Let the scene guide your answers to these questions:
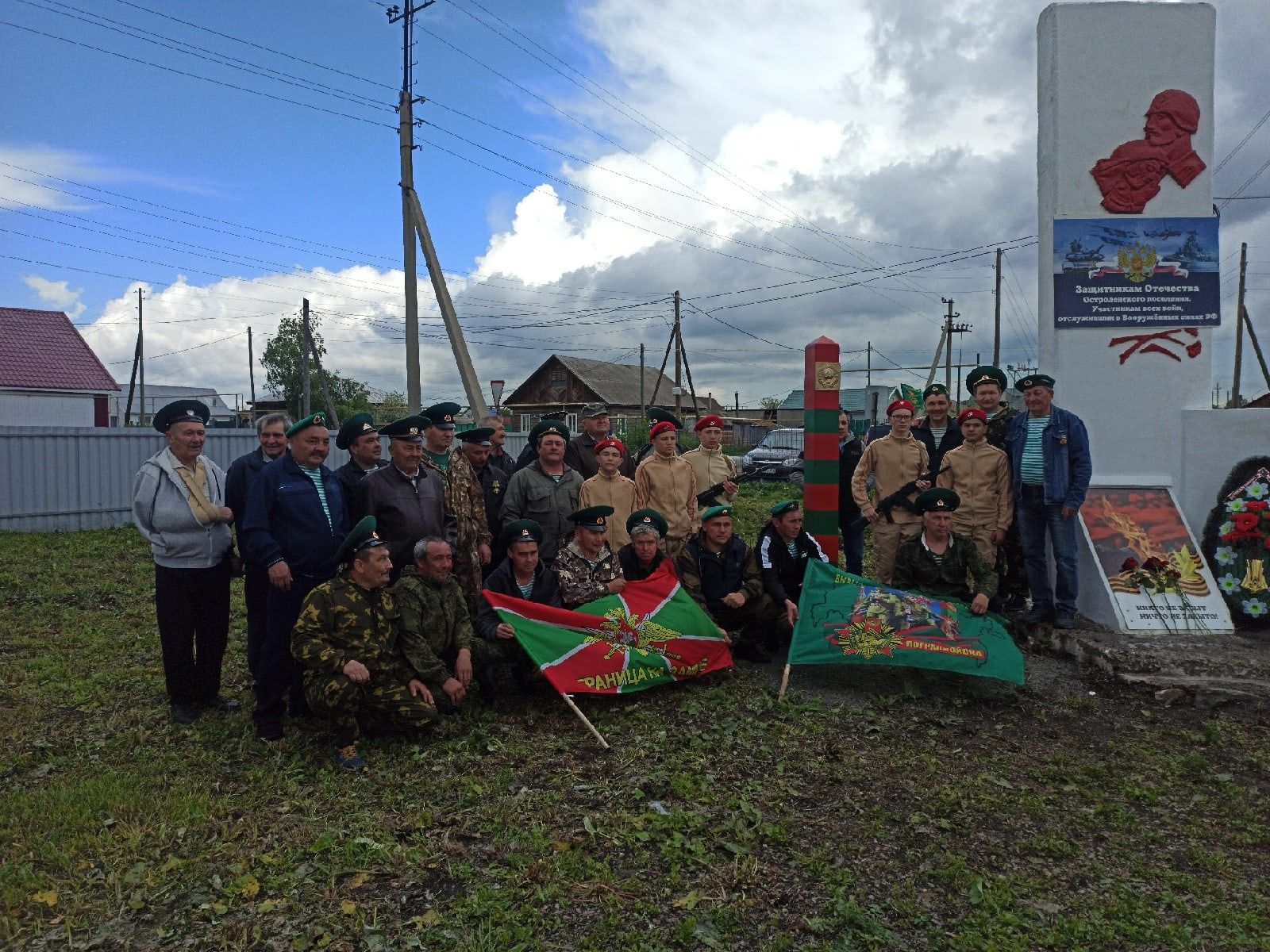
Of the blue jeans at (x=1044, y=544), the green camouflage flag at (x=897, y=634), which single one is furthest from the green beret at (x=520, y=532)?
the blue jeans at (x=1044, y=544)

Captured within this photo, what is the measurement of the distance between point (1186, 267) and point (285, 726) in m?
7.62

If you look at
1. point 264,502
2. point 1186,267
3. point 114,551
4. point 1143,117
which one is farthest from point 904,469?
point 114,551

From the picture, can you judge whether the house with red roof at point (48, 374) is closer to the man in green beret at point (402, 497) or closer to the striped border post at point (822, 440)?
the man in green beret at point (402, 497)

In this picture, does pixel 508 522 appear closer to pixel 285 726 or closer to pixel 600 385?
pixel 285 726

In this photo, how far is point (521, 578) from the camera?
17.9ft

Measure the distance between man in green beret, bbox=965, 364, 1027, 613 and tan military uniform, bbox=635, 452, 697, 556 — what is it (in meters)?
2.37

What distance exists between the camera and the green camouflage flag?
5.33m

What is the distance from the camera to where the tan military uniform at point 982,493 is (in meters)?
6.46

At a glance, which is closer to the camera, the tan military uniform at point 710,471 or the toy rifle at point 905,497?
the toy rifle at point 905,497

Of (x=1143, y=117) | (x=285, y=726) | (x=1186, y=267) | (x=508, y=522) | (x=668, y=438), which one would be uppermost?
(x=1143, y=117)

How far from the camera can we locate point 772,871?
130 inches

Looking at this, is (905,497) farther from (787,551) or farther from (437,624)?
(437,624)

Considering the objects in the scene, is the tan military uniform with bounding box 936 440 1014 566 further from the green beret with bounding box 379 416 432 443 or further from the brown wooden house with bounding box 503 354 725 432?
the brown wooden house with bounding box 503 354 725 432

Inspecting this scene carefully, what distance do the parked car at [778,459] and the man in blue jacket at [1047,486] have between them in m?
13.0
